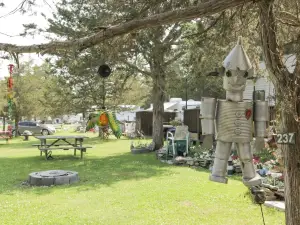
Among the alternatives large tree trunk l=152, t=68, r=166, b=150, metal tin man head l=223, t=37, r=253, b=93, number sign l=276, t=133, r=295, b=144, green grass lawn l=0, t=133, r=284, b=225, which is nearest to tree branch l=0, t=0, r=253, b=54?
metal tin man head l=223, t=37, r=253, b=93

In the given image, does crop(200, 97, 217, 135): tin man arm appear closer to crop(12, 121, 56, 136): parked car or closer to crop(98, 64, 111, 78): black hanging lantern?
crop(98, 64, 111, 78): black hanging lantern

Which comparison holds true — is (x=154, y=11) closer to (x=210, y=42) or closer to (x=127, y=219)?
(x=210, y=42)

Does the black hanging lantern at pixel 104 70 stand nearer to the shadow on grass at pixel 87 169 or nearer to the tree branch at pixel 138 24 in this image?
the tree branch at pixel 138 24

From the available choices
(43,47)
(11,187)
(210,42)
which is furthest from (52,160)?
(43,47)

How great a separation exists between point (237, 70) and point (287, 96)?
0.59 metres

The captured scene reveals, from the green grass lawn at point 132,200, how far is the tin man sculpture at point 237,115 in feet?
9.35

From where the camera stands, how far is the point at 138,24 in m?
3.27

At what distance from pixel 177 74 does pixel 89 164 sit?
6284 mm

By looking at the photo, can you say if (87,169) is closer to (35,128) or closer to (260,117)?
(260,117)

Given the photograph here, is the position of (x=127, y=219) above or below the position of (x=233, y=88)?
below

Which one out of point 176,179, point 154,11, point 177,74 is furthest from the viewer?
point 177,74

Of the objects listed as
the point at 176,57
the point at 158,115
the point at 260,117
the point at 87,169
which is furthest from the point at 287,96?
the point at 158,115

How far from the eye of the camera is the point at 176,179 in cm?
1006

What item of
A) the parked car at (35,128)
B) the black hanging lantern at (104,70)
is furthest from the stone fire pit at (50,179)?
the parked car at (35,128)
